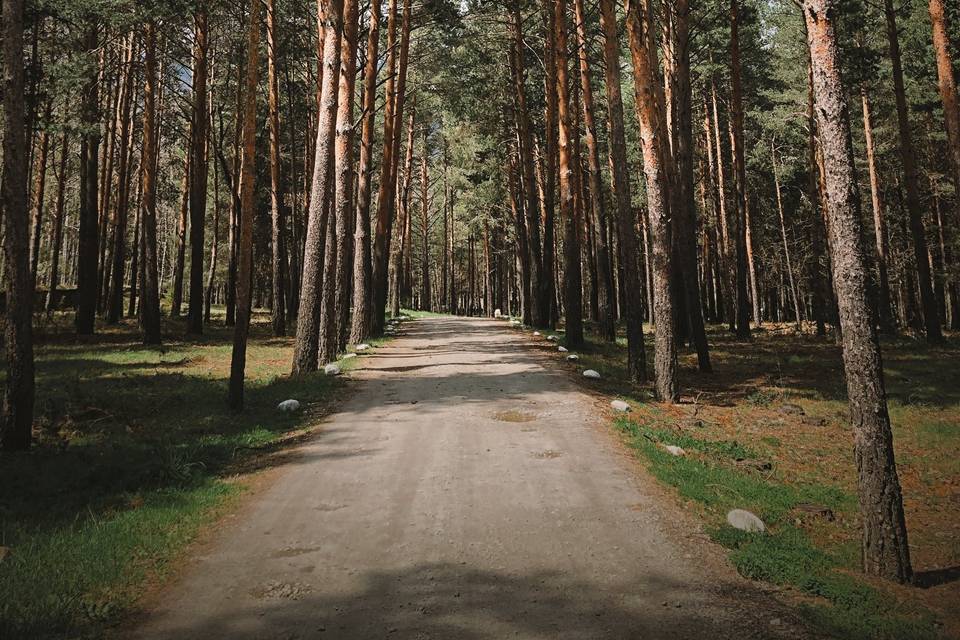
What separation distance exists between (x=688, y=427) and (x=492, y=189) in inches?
1053

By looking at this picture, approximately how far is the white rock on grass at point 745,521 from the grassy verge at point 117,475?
493 centimetres

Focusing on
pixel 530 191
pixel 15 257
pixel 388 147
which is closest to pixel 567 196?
pixel 530 191

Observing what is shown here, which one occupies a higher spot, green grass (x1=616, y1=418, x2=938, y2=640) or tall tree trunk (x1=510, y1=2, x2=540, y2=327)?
tall tree trunk (x1=510, y1=2, x2=540, y2=327)

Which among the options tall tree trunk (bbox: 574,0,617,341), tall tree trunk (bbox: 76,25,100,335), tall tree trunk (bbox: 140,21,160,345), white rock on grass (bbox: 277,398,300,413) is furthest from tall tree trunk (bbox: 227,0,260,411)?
tall tree trunk (bbox: 76,25,100,335)

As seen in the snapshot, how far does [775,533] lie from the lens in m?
5.30

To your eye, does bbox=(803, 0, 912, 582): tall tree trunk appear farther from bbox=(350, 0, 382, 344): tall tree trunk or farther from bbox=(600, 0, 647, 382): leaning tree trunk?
bbox=(350, 0, 382, 344): tall tree trunk

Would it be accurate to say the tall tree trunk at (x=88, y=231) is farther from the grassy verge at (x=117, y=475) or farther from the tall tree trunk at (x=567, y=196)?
the tall tree trunk at (x=567, y=196)

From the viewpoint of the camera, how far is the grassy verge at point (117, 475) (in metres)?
3.87

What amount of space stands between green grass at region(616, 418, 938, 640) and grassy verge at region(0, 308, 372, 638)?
4.72 metres

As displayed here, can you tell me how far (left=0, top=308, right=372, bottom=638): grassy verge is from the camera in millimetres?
3873

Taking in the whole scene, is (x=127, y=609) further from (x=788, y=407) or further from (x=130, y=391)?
(x=788, y=407)

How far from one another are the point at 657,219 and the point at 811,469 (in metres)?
5.10

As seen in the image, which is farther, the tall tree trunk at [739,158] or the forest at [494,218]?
the tall tree trunk at [739,158]

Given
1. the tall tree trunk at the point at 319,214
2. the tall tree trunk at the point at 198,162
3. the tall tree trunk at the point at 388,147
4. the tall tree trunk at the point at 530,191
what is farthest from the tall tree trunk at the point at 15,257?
the tall tree trunk at the point at 530,191
